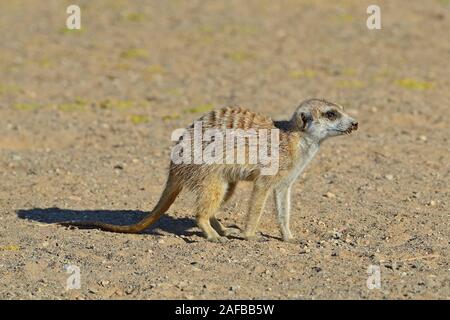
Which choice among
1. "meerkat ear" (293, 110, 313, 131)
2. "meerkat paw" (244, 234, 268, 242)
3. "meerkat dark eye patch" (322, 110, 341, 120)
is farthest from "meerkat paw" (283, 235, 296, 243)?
"meerkat dark eye patch" (322, 110, 341, 120)

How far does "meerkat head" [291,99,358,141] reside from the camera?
22.0 ft

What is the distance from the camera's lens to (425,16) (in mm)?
17641

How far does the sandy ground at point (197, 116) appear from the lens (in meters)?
5.96

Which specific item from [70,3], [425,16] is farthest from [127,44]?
[425,16]

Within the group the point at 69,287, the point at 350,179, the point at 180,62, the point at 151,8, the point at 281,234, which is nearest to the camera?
the point at 69,287

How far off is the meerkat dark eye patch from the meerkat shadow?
1.37 metres

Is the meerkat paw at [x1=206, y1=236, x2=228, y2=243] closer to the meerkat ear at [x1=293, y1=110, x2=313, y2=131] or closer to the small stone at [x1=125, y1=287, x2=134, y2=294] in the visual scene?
the meerkat ear at [x1=293, y1=110, x2=313, y2=131]

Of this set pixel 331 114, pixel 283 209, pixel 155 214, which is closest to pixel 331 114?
pixel 331 114

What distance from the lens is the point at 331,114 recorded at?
22.0ft

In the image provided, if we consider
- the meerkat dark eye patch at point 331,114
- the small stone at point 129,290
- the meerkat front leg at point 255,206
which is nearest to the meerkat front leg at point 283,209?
the meerkat front leg at point 255,206

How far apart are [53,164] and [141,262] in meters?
3.14

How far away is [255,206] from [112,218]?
138cm
